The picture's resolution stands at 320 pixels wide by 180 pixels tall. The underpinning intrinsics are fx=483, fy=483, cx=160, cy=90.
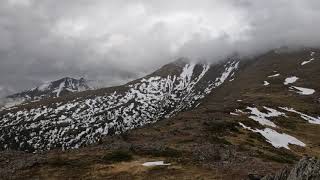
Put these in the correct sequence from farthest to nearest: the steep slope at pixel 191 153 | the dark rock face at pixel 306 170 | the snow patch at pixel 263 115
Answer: the snow patch at pixel 263 115 → the steep slope at pixel 191 153 → the dark rock face at pixel 306 170

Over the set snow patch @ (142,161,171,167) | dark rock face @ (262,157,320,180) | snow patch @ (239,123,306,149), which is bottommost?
snow patch @ (239,123,306,149)

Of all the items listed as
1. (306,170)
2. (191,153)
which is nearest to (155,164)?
(191,153)

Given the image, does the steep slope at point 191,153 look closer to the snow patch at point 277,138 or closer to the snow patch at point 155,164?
the snow patch at point 277,138

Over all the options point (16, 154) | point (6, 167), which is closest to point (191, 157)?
point (6, 167)

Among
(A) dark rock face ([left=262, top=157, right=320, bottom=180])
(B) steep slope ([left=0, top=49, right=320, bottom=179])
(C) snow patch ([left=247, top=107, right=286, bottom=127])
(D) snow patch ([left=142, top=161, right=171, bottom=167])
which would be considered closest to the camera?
(A) dark rock face ([left=262, top=157, right=320, bottom=180])

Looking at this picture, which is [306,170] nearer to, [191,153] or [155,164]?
[155,164]

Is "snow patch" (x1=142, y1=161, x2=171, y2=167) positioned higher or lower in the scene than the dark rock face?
lower

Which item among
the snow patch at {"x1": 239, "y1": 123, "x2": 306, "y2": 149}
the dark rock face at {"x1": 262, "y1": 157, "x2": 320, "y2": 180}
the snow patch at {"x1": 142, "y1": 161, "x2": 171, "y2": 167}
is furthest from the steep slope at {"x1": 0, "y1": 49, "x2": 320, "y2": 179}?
the dark rock face at {"x1": 262, "y1": 157, "x2": 320, "y2": 180}

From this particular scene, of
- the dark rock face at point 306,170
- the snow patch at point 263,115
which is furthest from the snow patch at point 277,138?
the dark rock face at point 306,170

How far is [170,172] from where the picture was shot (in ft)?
175

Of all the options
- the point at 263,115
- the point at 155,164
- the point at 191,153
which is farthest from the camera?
the point at 263,115

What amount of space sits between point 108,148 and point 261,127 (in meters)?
42.8

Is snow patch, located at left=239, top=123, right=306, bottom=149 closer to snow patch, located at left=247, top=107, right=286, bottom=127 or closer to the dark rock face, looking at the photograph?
snow patch, located at left=247, top=107, right=286, bottom=127

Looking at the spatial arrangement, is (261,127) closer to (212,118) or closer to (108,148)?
(212,118)
